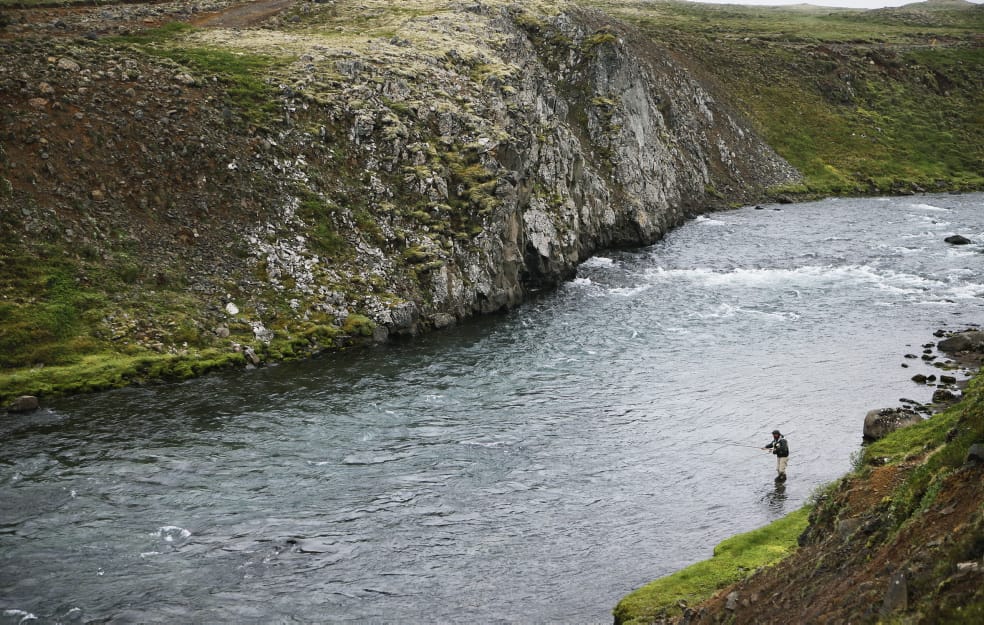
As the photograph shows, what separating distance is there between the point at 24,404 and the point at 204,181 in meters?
23.9

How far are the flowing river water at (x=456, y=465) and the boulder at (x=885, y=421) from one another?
127 cm

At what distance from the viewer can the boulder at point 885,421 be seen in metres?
40.0

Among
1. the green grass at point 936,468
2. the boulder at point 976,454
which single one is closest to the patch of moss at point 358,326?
the green grass at point 936,468

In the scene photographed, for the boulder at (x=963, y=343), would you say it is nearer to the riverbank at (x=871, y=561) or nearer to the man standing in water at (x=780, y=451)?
the man standing in water at (x=780, y=451)

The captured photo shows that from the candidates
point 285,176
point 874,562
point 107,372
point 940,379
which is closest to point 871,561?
point 874,562

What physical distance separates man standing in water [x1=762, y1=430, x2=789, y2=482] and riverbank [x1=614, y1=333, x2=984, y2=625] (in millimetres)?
7639

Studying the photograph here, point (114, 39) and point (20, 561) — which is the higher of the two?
point (114, 39)

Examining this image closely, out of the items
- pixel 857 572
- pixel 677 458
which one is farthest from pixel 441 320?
pixel 857 572

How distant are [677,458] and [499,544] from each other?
1257 centimetres

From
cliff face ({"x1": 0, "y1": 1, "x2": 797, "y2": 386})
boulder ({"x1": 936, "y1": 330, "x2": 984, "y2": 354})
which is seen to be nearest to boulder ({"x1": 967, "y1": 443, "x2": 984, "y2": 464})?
boulder ({"x1": 936, "y1": 330, "x2": 984, "y2": 354})

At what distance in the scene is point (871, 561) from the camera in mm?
18672

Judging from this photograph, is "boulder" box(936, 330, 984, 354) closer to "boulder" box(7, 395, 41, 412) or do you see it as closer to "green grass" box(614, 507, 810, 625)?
"green grass" box(614, 507, 810, 625)

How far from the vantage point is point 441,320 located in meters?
63.1

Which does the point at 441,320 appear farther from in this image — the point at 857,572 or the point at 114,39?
the point at 857,572
